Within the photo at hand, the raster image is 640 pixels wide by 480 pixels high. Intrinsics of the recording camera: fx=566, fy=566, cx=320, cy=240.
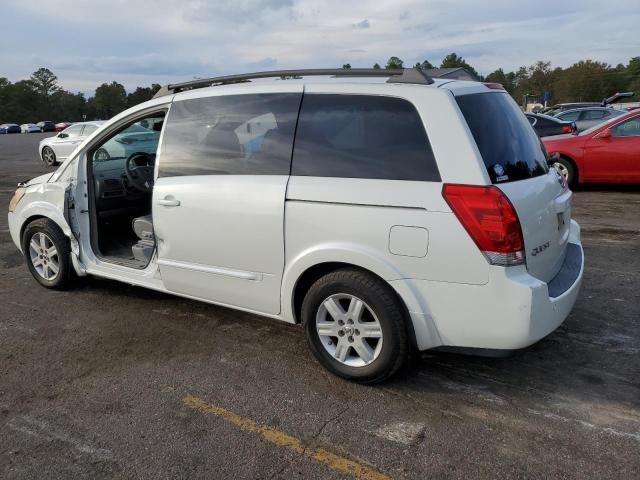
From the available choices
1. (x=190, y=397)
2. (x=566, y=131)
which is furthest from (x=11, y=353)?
(x=566, y=131)

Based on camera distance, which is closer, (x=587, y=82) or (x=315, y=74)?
(x=315, y=74)

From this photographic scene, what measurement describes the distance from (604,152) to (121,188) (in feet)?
27.1

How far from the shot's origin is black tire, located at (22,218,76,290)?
5.09 metres

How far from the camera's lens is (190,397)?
3402 mm

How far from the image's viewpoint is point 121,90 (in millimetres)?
105125

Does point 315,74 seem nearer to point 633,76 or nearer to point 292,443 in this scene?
point 292,443

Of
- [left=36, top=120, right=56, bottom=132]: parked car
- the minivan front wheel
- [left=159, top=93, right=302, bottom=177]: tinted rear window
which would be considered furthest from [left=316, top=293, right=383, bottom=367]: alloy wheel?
[left=36, top=120, right=56, bottom=132]: parked car

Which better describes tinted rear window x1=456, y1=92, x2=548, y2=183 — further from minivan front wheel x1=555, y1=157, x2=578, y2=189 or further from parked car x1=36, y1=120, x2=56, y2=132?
parked car x1=36, y1=120, x2=56, y2=132

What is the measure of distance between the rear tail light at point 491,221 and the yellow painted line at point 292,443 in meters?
1.23

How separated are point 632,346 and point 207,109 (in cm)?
340

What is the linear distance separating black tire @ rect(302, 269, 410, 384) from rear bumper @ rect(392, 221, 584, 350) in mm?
93

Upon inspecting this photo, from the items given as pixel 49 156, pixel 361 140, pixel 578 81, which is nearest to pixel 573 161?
pixel 361 140

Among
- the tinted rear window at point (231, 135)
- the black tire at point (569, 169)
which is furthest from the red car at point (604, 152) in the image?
the tinted rear window at point (231, 135)

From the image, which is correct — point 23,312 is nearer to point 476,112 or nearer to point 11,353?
point 11,353
